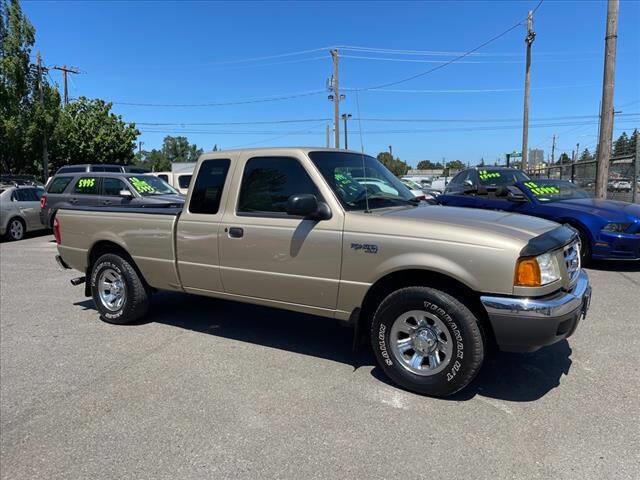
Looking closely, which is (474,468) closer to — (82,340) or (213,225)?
(213,225)

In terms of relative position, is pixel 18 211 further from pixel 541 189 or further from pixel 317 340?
pixel 541 189

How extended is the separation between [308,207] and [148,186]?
30.9 ft

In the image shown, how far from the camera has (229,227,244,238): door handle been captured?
4.44 metres

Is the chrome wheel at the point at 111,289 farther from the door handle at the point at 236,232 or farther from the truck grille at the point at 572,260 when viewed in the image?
the truck grille at the point at 572,260

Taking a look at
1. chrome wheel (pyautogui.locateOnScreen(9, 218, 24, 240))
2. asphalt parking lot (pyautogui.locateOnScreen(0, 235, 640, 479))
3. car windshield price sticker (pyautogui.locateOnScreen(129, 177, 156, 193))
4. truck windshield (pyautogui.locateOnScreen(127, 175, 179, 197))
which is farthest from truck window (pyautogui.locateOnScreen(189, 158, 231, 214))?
chrome wheel (pyautogui.locateOnScreen(9, 218, 24, 240))

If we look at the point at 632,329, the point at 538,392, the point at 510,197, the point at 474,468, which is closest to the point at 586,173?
the point at 510,197

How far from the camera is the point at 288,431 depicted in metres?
3.26

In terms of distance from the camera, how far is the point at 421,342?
370 cm

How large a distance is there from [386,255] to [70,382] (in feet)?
9.24

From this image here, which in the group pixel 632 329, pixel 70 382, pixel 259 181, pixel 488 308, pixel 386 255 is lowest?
pixel 70 382

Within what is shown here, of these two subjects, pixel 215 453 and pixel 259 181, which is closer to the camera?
pixel 215 453

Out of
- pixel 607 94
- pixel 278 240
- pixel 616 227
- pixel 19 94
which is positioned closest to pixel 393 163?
pixel 19 94

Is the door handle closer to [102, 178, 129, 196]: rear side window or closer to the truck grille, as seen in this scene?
the truck grille

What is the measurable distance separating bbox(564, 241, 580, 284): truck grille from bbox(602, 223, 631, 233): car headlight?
14.0ft
